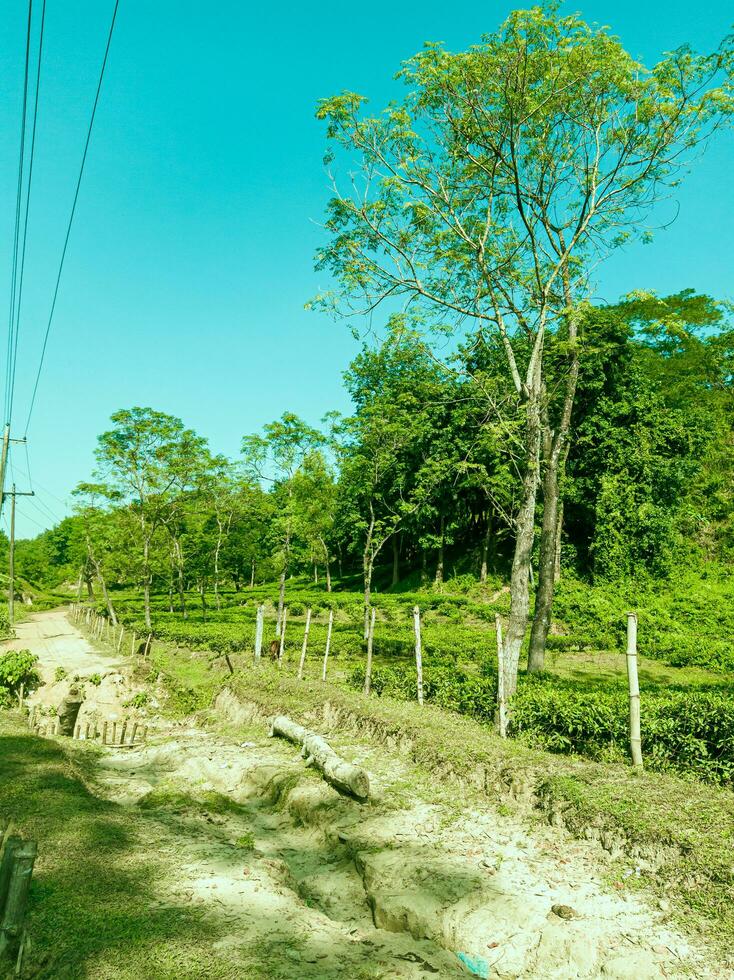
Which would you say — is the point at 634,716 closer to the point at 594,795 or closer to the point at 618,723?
the point at 618,723

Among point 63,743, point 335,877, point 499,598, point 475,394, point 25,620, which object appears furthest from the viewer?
point 25,620

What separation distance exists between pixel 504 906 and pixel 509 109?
44.2 feet

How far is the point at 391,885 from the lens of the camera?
21.6 ft

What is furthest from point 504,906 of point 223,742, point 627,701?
point 223,742

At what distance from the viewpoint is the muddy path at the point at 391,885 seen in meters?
5.10

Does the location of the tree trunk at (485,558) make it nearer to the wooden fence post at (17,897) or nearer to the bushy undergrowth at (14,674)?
the bushy undergrowth at (14,674)

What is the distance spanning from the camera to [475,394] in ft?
47.2

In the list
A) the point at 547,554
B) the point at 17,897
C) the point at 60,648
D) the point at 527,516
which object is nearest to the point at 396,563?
the point at 60,648

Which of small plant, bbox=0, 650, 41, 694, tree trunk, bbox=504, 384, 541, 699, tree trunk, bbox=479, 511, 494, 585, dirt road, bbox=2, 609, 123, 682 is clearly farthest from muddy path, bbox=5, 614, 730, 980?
tree trunk, bbox=479, 511, 494, 585

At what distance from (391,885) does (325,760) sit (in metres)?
3.41

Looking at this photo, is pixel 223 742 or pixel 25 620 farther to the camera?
pixel 25 620

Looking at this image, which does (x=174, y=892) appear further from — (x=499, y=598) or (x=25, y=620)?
(x=25, y=620)

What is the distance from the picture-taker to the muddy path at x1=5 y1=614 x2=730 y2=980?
5102 mm

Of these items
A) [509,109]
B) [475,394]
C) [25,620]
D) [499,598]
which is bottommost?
[25,620]
